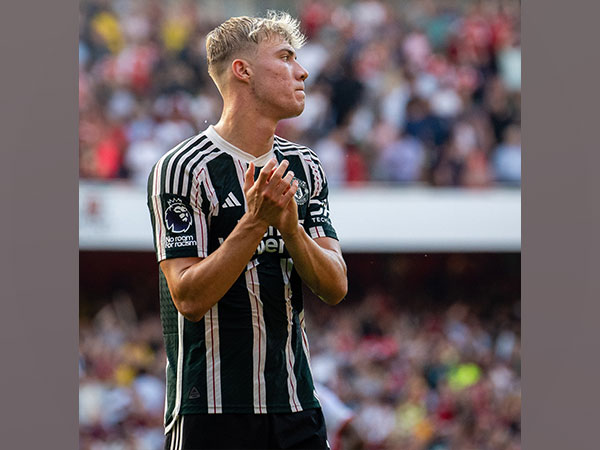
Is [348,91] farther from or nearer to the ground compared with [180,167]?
farther from the ground

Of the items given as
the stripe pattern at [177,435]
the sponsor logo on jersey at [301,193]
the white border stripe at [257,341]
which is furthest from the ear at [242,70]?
the stripe pattern at [177,435]

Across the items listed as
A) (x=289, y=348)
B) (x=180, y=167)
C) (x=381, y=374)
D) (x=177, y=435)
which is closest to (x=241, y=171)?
(x=180, y=167)

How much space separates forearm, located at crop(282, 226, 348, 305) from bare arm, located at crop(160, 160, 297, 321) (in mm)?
107

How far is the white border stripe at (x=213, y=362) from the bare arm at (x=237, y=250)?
0.33ft

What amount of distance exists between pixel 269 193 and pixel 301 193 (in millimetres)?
336

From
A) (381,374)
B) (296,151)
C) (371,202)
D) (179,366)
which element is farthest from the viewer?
(371,202)

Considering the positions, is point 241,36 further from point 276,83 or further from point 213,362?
point 213,362

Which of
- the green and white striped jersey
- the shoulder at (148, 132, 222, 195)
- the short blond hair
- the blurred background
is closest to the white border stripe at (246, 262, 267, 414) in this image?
the green and white striped jersey

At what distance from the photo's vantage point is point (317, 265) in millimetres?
2582

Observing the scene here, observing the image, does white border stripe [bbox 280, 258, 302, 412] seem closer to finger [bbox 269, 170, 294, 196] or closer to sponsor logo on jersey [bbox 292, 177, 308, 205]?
sponsor logo on jersey [bbox 292, 177, 308, 205]

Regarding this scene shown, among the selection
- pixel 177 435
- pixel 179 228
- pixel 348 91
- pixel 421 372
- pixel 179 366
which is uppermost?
pixel 348 91

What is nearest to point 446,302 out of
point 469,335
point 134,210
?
point 469,335

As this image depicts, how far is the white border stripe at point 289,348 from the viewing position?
2678 mm
